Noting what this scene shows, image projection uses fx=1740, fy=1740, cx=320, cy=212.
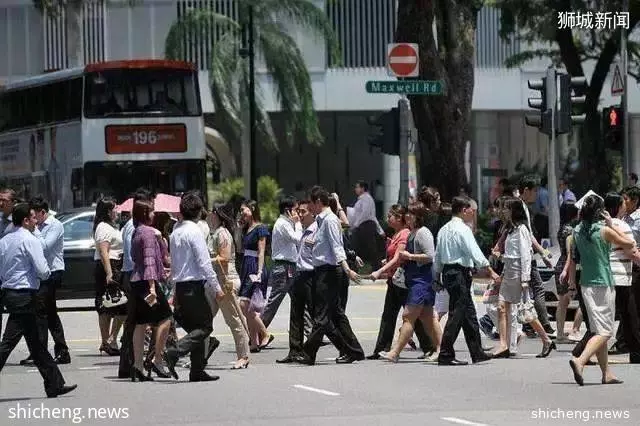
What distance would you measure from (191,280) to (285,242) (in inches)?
147

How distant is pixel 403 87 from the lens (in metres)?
25.0

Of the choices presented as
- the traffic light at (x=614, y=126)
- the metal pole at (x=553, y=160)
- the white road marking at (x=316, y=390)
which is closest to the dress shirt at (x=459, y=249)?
the white road marking at (x=316, y=390)

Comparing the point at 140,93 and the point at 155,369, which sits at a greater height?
the point at 140,93

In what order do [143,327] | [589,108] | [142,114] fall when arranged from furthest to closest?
1. [589,108]
2. [142,114]
3. [143,327]

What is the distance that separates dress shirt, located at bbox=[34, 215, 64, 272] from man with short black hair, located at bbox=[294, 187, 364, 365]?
2.82 m

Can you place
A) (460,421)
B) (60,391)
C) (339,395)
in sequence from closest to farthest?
(460,421)
(339,395)
(60,391)

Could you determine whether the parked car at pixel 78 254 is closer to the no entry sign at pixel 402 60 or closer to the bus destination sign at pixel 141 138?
the bus destination sign at pixel 141 138

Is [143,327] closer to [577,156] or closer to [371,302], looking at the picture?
[371,302]

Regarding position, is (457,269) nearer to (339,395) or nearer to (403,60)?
(339,395)

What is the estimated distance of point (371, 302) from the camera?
90.8 ft

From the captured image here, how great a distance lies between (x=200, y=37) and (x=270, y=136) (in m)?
3.85

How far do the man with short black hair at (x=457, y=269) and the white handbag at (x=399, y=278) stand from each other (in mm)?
831

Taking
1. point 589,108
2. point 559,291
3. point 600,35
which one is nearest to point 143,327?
point 559,291

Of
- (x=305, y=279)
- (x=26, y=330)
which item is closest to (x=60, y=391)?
(x=26, y=330)
